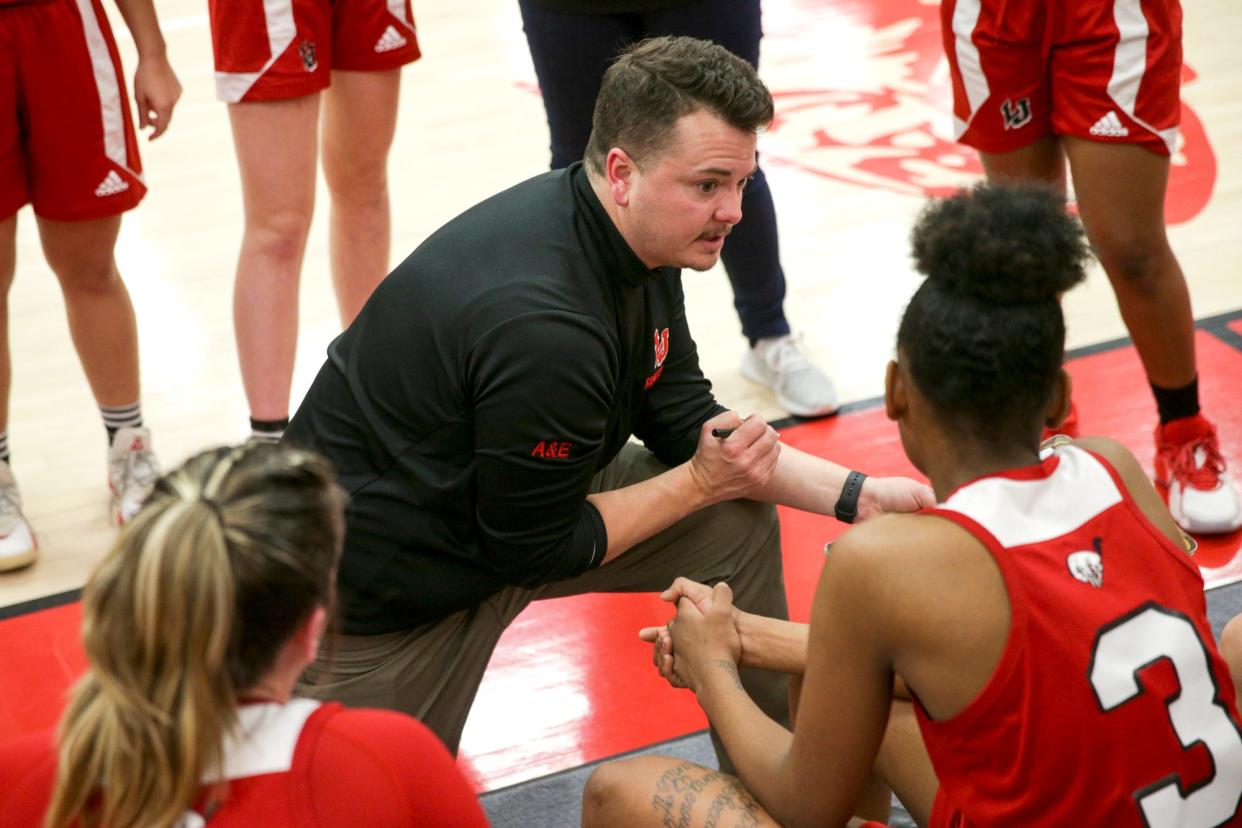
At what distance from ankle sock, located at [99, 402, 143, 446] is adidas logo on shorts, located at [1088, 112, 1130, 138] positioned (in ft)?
6.22

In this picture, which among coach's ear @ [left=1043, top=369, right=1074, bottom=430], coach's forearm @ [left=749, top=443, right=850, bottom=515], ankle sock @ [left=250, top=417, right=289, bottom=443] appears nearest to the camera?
coach's ear @ [left=1043, top=369, right=1074, bottom=430]

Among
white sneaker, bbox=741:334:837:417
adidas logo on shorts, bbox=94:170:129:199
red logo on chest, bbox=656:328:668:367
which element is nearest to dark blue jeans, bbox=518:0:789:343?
white sneaker, bbox=741:334:837:417

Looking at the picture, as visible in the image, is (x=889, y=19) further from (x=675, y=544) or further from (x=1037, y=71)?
(x=675, y=544)

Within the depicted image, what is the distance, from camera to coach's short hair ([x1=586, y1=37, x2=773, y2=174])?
6.20ft

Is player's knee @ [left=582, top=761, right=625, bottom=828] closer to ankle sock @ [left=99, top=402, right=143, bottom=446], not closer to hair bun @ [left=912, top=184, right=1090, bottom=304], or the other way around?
hair bun @ [left=912, top=184, right=1090, bottom=304]

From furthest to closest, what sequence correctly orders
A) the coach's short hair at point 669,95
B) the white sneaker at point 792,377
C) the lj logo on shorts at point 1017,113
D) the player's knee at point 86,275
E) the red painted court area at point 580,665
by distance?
the white sneaker at point 792,377, the player's knee at point 86,275, the lj logo on shorts at point 1017,113, the red painted court area at point 580,665, the coach's short hair at point 669,95

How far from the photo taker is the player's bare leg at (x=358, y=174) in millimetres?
3000

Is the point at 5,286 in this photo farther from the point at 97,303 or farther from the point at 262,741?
the point at 262,741

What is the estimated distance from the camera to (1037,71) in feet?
8.61

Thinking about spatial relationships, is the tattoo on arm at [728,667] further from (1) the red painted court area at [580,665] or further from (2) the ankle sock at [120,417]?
(2) the ankle sock at [120,417]

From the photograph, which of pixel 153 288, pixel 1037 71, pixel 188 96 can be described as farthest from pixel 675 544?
pixel 188 96

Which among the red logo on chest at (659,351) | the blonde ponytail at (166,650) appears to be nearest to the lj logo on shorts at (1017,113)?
the red logo on chest at (659,351)

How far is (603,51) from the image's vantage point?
2.84 metres

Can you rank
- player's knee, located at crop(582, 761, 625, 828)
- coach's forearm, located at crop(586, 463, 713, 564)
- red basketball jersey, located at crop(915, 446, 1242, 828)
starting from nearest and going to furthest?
red basketball jersey, located at crop(915, 446, 1242, 828) → player's knee, located at crop(582, 761, 625, 828) → coach's forearm, located at crop(586, 463, 713, 564)
